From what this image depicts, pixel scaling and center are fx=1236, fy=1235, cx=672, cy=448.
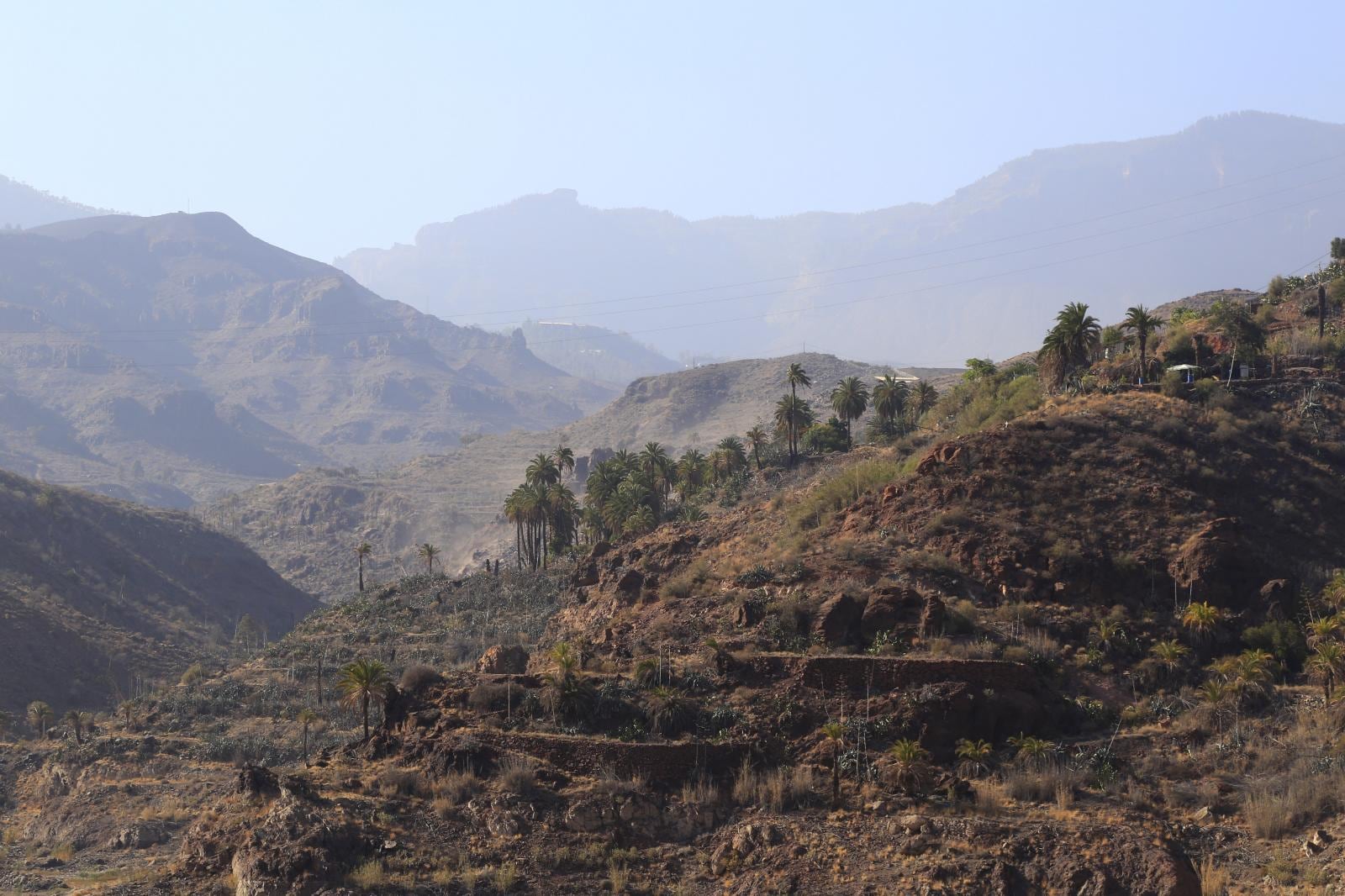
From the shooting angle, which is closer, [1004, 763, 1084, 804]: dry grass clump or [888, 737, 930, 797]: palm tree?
[1004, 763, 1084, 804]: dry grass clump

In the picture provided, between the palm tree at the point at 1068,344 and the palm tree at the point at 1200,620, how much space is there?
67.0 ft

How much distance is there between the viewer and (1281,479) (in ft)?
157

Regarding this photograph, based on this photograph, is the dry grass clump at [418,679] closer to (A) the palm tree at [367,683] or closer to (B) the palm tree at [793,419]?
(A) the palm tree at [367,683]

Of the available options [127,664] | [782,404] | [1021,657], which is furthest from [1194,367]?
[127,664]

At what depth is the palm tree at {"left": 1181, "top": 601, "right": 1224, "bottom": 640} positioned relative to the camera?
128 ft

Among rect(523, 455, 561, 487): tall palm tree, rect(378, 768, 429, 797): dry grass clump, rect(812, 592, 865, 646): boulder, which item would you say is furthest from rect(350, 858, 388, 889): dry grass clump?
rect(523, 455, 561, 487): tall palm tree

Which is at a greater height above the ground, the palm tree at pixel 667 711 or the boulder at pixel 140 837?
the palm tree at pixel 667 711

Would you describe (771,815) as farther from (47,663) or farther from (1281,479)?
(47,663)

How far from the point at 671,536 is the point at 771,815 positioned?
30.2 metres

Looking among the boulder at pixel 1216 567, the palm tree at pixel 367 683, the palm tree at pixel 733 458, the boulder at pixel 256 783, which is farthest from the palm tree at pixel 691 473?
the boulder at pixel 256 783

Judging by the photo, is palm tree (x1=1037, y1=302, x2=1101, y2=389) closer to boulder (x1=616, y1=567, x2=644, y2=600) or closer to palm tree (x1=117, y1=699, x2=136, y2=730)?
boulder (x1=616, y1=567, x2=644, y2=600)

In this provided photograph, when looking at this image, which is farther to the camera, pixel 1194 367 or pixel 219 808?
pixel 1194 367

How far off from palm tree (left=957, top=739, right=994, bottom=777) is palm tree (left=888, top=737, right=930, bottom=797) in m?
1.07

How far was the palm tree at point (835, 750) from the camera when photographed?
3225 cm
